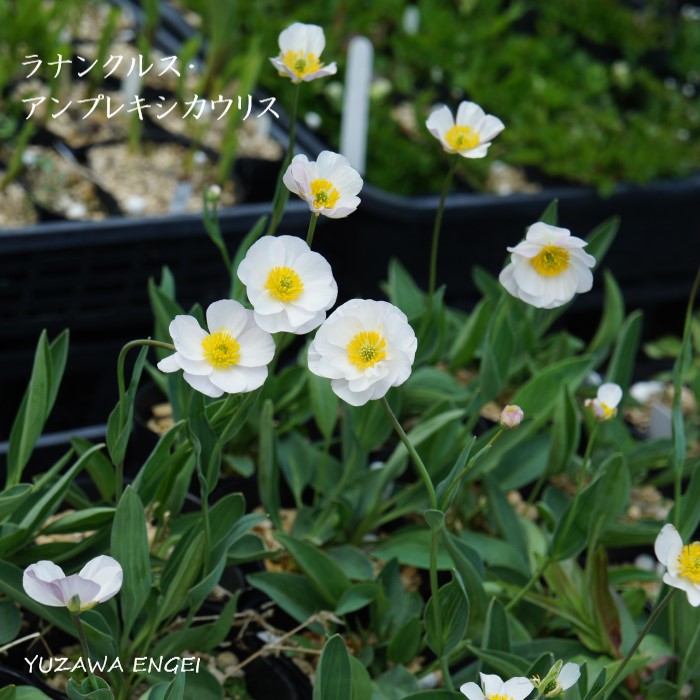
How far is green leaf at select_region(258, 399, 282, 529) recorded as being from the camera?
1.24m

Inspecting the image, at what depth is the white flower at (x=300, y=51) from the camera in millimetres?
1083

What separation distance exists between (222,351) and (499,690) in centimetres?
33

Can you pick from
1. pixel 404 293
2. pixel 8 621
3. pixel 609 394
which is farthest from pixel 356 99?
pixel 8 621

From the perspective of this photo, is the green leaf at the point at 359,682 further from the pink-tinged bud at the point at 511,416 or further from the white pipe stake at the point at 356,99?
the white pipe stake at the point at 356,99

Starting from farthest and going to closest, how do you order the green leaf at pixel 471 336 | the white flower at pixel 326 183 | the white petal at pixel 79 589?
the green leaf at pixel 471 336 < the white flower at pixel 326 183 < the white petal at pixel 79 589

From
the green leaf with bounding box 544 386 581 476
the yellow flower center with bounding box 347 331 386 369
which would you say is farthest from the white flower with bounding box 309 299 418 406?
A: the green leaf with bounding box 544 386 581 476

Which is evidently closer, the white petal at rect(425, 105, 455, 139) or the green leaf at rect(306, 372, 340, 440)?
the white petal at rect(425, 105, 455, 139)

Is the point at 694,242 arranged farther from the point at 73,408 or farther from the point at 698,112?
the point at 73,408

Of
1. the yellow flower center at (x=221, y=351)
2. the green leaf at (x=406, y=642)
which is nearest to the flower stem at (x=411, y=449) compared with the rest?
the yellow flower center at (x=221, y=351)

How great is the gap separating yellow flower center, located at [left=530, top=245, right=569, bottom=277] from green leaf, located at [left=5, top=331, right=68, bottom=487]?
484 millimetres

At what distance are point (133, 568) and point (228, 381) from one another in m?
0.27

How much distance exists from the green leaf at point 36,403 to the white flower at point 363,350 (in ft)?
1.27

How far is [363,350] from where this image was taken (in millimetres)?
851

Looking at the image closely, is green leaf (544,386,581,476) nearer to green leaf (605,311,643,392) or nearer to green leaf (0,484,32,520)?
green leaf (605,311,643,392)
